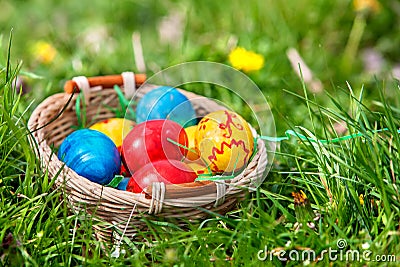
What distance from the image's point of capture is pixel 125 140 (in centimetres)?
212

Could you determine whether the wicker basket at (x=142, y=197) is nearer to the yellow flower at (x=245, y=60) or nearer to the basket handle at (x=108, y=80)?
the basket handle at (x=108, y=80)

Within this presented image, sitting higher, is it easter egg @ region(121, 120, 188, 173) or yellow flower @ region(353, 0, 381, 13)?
yellow flower @ region(353, 0, 381, 13)

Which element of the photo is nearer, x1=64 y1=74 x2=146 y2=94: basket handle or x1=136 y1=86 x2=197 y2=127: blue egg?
x1=136 y1=86 x2=197 y2=127: blue egg

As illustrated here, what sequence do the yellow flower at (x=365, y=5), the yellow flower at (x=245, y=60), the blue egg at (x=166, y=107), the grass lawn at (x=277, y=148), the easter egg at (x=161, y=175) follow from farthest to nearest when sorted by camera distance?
the yellow flower at (x=365, y=5)
the yellow flower at (x=245, y=60)
the blue egg at (x=166, y=107)
the easter egg at (x=161, y=175)
the grass lawn at (x=277, y=148)

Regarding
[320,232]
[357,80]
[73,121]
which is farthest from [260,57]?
[320,232]

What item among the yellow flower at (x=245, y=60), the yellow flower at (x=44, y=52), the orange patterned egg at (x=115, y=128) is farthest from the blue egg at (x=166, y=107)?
the yellow flower at (x=44, y=52)

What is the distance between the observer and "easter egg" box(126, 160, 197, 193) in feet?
6.31

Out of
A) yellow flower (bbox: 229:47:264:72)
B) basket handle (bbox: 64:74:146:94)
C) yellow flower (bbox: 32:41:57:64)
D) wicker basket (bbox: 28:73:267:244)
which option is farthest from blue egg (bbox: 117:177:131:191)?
yellow flower (bbox: 32:41:57:64)

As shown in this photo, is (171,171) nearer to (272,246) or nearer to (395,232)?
(272,246)

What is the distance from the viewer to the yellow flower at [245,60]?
308 cm

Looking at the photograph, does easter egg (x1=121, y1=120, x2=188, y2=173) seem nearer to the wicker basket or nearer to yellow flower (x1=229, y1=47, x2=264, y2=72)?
the wicker basket

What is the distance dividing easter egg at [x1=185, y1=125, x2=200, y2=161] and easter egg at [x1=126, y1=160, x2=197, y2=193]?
96 mm

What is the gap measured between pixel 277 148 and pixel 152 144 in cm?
56

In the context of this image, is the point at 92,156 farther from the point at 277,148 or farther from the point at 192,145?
the point at 277,148
